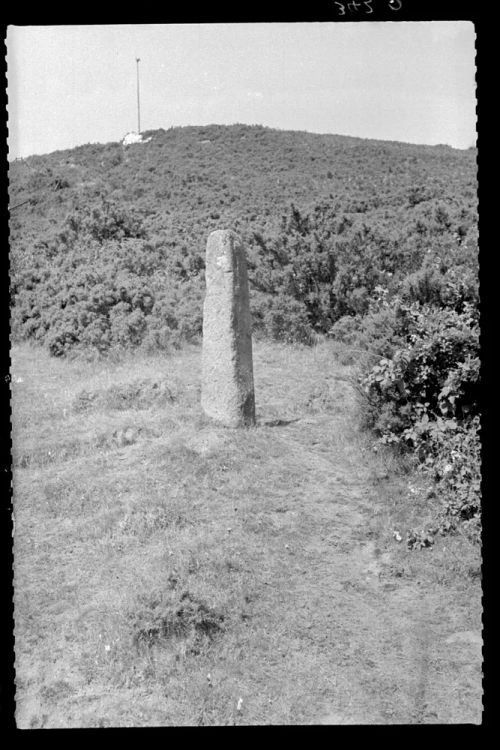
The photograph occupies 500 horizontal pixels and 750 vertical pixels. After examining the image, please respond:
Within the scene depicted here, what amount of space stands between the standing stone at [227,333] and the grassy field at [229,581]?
1.14 ft

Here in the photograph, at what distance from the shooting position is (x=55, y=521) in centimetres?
625

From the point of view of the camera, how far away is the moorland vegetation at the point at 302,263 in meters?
7.26

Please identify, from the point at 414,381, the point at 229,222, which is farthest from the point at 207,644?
the point at 229,222

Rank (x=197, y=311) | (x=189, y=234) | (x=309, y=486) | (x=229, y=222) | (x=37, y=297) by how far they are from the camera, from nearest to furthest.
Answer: (x=309, y=486) → (x=197, y=311) → (x=37, y=297) → (x=189, y=234) → (x=229, y=222)

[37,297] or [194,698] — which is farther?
[37,297]

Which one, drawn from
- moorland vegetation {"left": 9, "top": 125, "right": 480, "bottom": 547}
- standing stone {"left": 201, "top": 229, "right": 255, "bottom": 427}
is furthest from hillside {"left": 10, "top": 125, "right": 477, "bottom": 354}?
standing stone {"left": 201, "top": 229, "right": 255, "bottom": 427}

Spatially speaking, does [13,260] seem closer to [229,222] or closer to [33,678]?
[229,222]

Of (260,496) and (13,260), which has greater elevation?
(13,260)

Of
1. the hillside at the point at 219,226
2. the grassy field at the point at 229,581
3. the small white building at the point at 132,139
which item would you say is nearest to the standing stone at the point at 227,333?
the grassy field at the point at 229,581

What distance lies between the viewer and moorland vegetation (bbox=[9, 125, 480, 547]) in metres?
7.26

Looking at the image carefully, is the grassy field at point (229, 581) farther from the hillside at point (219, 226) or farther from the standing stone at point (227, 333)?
the hillside at point (219, 226)

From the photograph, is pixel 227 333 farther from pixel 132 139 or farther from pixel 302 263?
pixel 132 139

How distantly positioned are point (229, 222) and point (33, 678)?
73.1 ft

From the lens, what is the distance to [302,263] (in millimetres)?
15453
